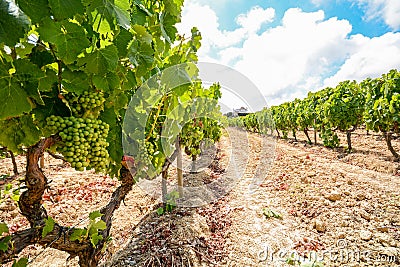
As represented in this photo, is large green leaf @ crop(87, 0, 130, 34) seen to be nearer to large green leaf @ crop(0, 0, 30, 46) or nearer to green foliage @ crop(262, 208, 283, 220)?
large green leaf @ crop(0, 0, 30, 46)

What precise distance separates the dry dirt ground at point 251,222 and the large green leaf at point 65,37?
185 cm

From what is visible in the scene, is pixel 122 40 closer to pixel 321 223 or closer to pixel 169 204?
pixel 169 204

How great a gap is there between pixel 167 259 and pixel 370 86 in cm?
1196

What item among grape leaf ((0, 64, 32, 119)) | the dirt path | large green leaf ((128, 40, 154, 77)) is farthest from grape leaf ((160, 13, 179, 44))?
→ the dirt path

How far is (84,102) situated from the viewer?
1551 millimetres

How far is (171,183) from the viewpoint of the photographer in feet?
23.1

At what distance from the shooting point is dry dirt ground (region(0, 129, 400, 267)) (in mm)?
3627

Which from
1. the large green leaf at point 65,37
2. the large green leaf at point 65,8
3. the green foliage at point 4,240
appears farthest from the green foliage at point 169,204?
the large green leaf at point 65,8

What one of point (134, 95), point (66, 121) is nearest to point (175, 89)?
point (134, 95)

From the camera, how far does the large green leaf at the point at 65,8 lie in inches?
41.3

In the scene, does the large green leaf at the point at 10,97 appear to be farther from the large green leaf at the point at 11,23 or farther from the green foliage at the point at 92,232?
the green foliage at the point at 92,232

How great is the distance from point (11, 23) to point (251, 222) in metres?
4.73

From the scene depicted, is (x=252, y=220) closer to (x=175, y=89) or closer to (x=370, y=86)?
Answer: (x=175, y=89)

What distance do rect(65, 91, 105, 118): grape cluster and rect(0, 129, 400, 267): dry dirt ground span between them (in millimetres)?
1418
